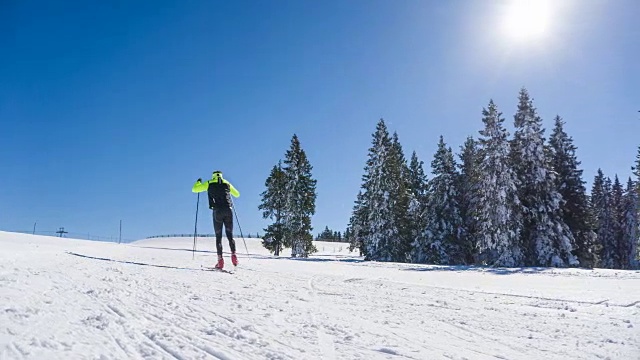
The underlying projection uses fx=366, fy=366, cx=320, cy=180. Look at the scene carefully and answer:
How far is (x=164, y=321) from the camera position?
3.66 m

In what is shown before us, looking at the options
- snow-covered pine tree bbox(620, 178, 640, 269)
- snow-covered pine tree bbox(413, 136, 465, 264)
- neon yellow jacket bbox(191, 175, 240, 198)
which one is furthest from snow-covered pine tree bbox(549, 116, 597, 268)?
neon yellow jacket bbox(191, 175, 240, 198)

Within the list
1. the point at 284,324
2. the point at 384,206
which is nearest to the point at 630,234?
the point at 384,206

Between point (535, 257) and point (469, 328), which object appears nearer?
point (469, 328)

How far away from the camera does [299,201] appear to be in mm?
38750

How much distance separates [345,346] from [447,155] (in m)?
33.2

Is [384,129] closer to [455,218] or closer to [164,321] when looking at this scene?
[455,218]

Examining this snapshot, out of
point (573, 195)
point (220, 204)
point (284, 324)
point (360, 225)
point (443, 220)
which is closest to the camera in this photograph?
point (284, 324)

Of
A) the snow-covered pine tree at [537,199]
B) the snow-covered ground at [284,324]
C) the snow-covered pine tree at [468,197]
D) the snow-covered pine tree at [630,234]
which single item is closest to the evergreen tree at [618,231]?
the snow-covered pine tree at [630,234]

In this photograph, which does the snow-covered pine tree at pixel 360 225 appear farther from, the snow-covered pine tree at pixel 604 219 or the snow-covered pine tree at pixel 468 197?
the snow-covered pine tree at pixel 604 219

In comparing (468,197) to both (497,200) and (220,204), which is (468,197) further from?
(220,204)

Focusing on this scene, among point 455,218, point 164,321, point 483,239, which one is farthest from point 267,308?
point 455,218

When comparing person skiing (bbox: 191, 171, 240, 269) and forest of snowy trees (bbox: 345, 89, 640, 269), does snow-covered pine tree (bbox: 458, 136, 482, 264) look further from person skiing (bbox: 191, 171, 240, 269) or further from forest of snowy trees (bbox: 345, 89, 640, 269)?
person skiing (bbox: 191, 171, 240, 269)

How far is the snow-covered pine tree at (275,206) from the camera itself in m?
39.3

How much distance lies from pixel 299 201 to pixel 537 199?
21.8m
